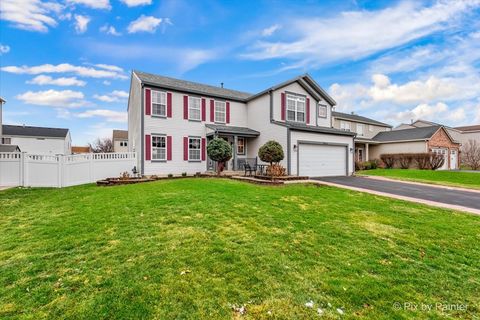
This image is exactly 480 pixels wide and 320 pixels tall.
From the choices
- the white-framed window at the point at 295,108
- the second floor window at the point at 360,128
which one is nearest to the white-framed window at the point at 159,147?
the white-framed window at the point at 295,108

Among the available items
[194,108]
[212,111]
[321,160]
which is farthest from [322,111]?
[194,108]

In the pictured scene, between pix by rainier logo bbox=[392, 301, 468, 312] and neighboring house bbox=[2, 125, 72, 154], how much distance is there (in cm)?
4307

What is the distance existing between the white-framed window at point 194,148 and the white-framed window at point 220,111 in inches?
89.1

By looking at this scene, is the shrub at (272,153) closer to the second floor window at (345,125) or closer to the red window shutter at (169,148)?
the red window shutter at (169,148)

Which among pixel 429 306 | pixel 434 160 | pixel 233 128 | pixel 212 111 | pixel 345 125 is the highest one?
pixel 345 125

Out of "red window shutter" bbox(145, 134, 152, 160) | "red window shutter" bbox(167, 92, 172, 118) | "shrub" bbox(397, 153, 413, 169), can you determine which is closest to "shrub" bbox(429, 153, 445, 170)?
"shrub" bbox(397, 153, 413, 169)

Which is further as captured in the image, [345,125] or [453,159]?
[345,125]

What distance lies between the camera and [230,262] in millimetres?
3686

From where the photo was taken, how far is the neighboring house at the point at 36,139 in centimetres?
3312

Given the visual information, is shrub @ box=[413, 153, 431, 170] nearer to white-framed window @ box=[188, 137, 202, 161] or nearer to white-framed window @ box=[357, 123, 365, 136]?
white-framed window @ box=[357, 123, 365, 136]

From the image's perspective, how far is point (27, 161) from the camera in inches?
488

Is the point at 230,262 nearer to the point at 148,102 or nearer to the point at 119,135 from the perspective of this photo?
the point at 148,102

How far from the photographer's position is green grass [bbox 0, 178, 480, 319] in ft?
9.02

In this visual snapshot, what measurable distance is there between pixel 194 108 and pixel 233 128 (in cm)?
311
